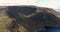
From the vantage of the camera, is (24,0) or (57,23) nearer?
(57,23)

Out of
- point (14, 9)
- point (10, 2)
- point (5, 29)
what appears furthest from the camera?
point (10, 2)

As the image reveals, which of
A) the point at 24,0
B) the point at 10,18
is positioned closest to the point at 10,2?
the point at 24,0

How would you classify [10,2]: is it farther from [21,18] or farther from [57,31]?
[57,31]

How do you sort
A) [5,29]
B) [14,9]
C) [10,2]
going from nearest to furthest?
[5,29]
[14,9]
[10,2]

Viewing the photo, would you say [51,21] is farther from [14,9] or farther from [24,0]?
[24,0]

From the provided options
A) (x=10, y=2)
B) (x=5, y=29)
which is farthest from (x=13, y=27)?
(x=10, y=2)

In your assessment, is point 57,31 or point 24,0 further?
point 24,0
